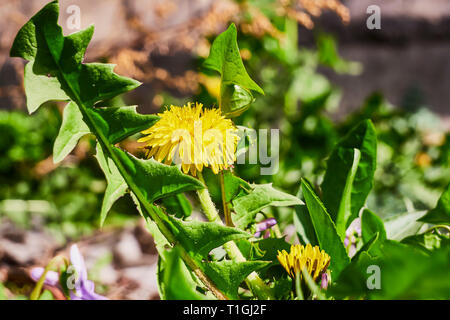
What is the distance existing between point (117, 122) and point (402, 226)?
387 mm

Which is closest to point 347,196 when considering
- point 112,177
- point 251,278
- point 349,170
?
point 349,170

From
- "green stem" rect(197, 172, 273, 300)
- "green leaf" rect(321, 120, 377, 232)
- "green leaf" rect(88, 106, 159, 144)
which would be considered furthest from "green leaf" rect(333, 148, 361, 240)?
"green leaf" rect(88, 106, 159, 144)

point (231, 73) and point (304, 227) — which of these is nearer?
point (231, 73)

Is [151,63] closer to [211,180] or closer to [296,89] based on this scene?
[296,89]

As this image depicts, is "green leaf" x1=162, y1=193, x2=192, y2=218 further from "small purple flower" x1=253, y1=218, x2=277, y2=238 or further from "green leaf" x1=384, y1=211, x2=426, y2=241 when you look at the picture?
"green leaf" x1=384, y1=211, x2=426, y2=241

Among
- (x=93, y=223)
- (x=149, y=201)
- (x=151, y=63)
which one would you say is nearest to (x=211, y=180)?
(x=149, y=201)

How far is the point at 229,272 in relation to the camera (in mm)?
407

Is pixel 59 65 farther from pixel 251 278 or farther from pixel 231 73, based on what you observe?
pixel 251 278

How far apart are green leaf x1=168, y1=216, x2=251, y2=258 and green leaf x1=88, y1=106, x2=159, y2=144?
10cm

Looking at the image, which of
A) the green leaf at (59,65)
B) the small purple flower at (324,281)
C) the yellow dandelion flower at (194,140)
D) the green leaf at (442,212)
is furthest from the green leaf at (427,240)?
the green leaf at (59,65)

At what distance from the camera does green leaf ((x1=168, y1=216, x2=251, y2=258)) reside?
1.31 feet

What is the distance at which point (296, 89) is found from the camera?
1.61 m

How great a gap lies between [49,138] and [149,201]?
59.8 inches

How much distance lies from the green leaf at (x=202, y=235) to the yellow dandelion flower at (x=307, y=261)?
64mm
